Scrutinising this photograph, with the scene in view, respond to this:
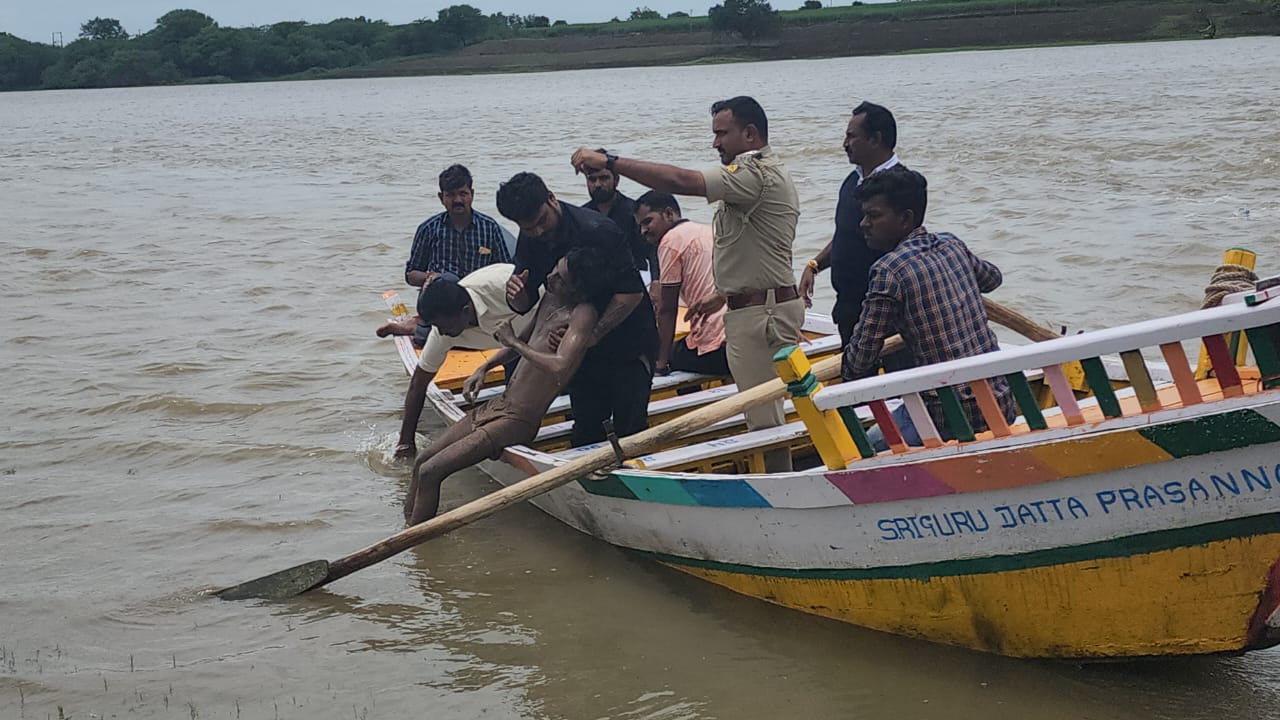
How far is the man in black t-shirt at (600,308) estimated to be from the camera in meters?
5.39

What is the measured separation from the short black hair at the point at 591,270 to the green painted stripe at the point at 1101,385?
215cm

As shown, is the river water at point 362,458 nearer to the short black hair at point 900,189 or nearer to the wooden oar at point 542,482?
the wooden oar at point 542,482

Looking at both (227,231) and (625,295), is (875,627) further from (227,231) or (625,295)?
(227,231)

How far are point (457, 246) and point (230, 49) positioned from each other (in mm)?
81671

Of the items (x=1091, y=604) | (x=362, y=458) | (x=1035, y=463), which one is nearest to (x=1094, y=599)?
(x=1091, y=604)

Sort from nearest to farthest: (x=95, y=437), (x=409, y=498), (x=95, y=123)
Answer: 1. (x=409, y=498)
2. (x=95, y=437)
3. (x=95, y=123)

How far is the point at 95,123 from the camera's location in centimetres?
4400

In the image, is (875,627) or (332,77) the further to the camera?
(332,77)

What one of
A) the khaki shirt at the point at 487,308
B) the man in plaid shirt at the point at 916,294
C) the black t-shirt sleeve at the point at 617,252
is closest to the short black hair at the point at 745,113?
the black t-shirt sleeve at the point at 617,252

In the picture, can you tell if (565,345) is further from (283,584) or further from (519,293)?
(283,584)

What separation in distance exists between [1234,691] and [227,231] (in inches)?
610

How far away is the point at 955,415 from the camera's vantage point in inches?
158

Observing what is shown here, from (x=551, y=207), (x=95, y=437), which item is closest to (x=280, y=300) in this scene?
(x=95, y=437)

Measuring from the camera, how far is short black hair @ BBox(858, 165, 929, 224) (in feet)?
14.3
